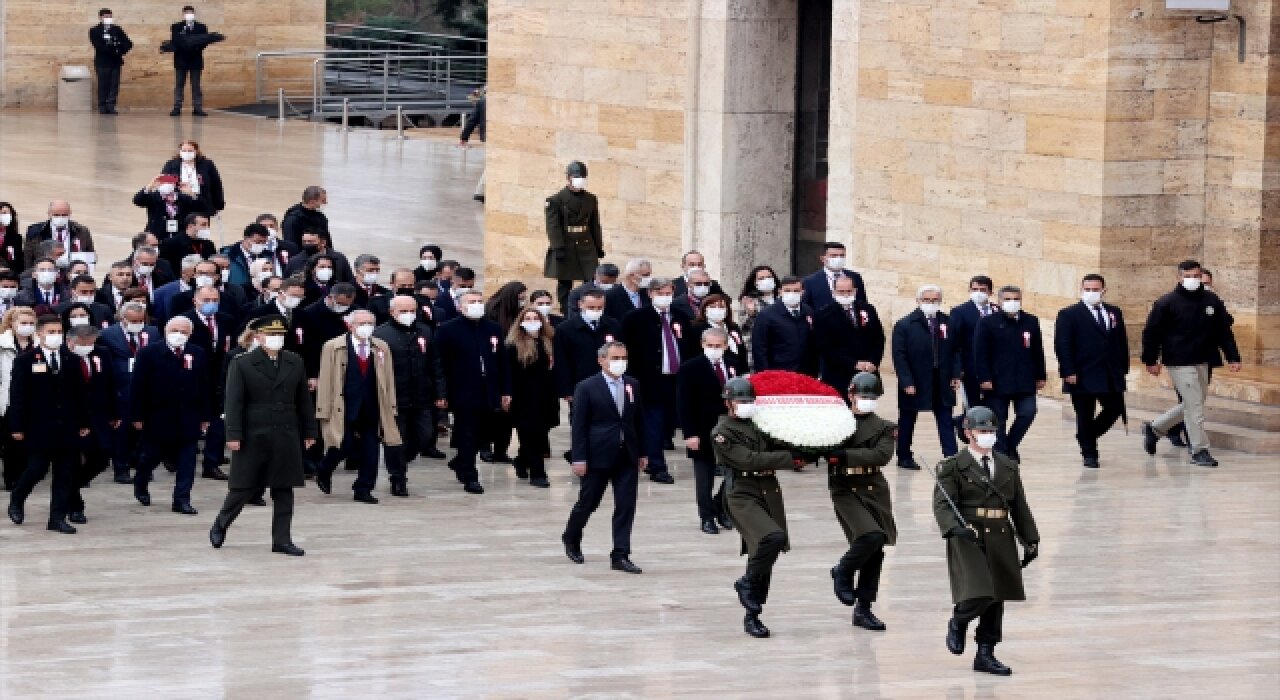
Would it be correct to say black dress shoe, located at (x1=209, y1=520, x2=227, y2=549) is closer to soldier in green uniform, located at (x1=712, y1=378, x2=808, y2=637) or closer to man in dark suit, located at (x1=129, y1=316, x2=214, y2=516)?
man in dark suit, located at (x1=129, y1=316, x2=214, y2=516)

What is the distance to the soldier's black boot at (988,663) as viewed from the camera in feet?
45.1

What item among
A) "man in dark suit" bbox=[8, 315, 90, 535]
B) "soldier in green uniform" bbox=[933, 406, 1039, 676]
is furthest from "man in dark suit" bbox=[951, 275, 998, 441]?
"man in dark suit" bbox=[8, 315, 90, 535]

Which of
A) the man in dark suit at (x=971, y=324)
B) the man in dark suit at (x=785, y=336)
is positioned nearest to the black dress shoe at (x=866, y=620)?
the man in dark suit at (x=785, y=336)

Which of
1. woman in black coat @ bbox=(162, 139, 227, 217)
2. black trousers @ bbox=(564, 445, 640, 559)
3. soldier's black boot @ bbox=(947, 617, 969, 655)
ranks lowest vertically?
soldier's black boot @ bbox=(947, 617, 969, 655)

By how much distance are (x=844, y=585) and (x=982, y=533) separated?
1.23m


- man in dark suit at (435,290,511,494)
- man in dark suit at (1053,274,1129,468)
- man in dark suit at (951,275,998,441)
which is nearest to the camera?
man in dark suit at (435,290,511,494)

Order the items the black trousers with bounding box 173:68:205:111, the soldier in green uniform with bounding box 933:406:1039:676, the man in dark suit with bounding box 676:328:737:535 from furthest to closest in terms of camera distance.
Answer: the black trousers with bounding box 173:68:205:111
the man in dark suit with bounding box 676:328:737:535
the soldier in green uniform with bounding box 933:406:1039:676

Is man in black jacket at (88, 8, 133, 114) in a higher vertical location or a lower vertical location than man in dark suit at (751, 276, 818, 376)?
higher

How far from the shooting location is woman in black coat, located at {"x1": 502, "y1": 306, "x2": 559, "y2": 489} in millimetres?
18812

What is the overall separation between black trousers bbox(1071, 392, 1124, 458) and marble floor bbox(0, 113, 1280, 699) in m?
0.22

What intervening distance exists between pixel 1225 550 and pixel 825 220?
387 inches

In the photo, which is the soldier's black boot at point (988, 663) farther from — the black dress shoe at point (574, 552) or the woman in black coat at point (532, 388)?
the woman in black coat at point (532, 388)

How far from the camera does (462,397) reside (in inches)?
734

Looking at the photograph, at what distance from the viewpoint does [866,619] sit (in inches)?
577
